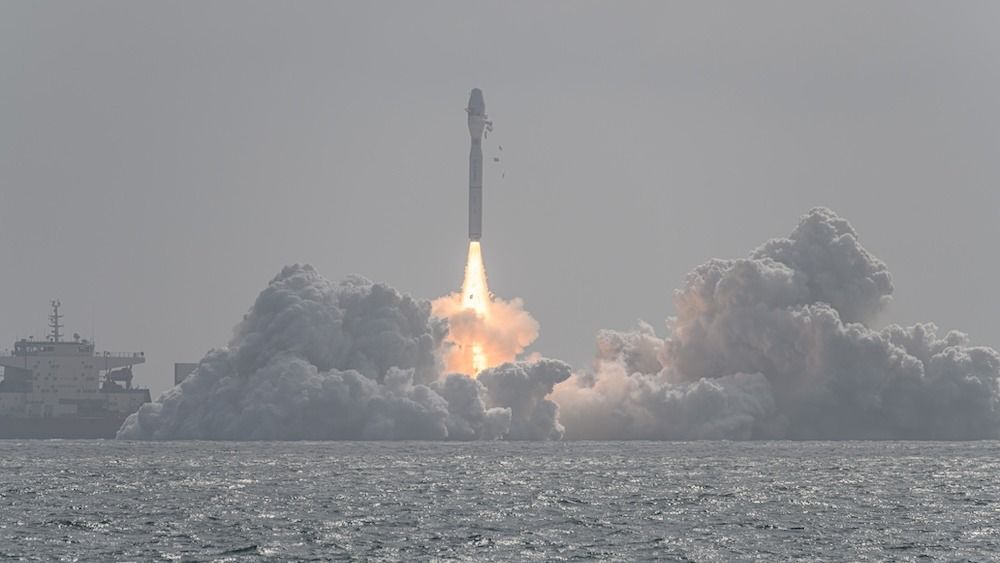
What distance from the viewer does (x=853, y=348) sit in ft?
607

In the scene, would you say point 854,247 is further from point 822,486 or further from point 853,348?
point 822,486

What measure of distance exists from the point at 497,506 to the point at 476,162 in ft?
319

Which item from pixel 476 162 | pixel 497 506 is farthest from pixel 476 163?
pixel 497 506

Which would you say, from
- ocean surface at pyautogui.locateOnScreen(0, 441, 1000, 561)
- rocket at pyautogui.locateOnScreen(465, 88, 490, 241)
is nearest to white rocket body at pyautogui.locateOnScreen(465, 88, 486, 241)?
rocket at pyautogui.locateOnScreen(465, 88, 490, 241)

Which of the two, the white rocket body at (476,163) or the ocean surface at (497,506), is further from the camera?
the white rocket body at (476,163)

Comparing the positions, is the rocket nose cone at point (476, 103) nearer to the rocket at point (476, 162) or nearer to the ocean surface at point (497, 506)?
the rocket at point (476, 162)

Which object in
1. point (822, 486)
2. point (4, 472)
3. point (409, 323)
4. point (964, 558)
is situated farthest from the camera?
point (409, 323)

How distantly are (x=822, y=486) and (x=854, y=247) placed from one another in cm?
7480

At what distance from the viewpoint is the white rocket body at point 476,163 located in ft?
631

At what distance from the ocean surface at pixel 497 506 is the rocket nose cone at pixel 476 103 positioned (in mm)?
44663

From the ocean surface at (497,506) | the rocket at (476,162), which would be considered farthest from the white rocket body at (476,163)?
the ocean surface at (497,506)

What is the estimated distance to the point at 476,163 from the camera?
195 meters

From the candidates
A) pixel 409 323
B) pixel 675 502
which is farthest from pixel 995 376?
pixel 675 502

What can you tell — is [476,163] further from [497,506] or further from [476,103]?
[497,506]
